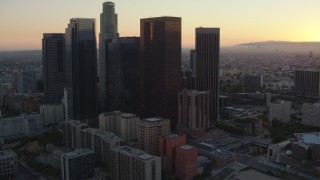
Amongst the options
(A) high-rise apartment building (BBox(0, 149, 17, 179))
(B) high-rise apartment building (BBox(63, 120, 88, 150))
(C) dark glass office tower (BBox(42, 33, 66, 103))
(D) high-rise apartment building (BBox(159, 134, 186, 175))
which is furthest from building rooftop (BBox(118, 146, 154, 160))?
(C) dark glass office tower (BBox(42, 33, 66, 103))

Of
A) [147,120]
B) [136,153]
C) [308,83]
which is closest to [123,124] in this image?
[147,120]

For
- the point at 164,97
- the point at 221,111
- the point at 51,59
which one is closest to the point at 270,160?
the point at 164,97

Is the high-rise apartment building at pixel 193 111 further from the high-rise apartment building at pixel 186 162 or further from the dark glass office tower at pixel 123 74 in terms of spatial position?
the high-rise apartment building at pixel 186 162

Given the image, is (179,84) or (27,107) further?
(27,107)

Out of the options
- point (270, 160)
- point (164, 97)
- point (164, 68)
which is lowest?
point (270, 160)

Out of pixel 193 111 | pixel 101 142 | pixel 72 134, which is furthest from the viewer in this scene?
pixel 193 111

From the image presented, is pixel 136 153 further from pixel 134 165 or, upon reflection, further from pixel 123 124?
pixel 123 124

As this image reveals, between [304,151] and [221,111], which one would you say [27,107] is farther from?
[304,151]
